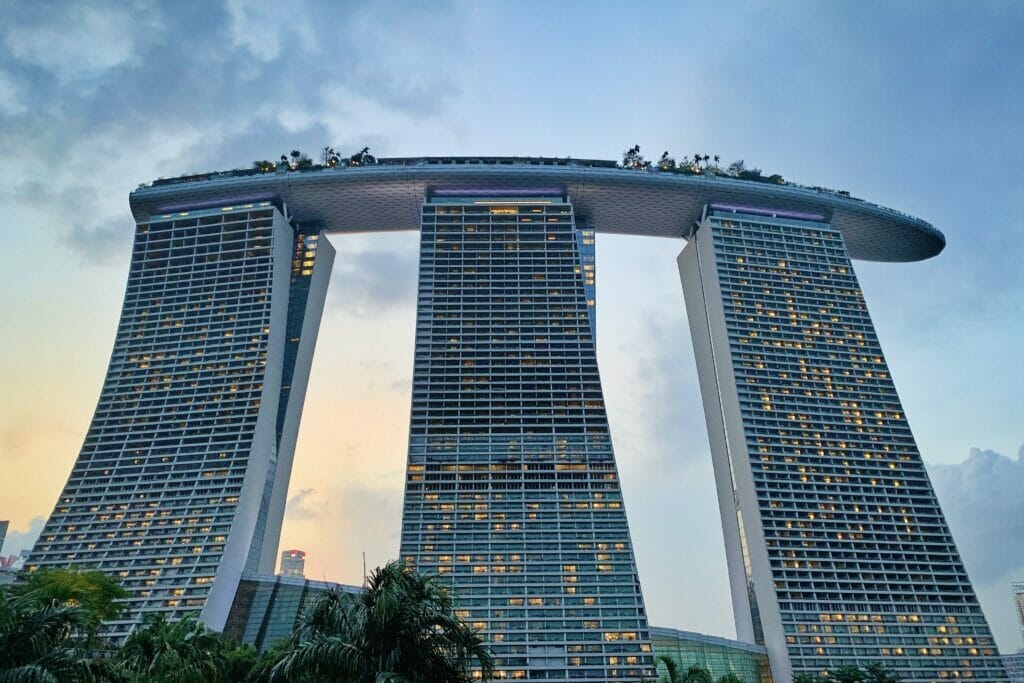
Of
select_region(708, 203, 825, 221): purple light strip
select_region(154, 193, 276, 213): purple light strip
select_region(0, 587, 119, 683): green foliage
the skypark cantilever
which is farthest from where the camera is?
select_region(708, 203, 825, 221): purple light strip

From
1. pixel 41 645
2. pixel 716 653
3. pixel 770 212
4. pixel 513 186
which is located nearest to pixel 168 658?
pixel 41 645

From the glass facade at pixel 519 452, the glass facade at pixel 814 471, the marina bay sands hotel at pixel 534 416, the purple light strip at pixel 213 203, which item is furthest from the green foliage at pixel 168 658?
the purple light strip at pixel 213 203

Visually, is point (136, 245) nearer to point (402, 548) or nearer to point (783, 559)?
point (402, 548)

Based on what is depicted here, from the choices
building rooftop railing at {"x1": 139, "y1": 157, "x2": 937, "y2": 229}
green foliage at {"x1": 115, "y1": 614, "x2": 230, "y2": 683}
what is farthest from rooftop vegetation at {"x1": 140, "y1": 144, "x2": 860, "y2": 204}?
Answer: green foliage at {"x1": 115, "y1": 614, "x2": 230, "y2": 683}

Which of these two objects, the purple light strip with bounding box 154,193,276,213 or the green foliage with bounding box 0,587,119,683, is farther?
the purple light strip with bounding box 154,193,276,213

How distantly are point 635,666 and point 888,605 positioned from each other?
48.2 m

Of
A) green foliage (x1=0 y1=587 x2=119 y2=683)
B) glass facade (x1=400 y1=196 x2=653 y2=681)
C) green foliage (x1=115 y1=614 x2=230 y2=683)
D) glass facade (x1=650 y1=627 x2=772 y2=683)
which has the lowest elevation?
green foliage (x1=0 y1=587 x2=119 y2=683)

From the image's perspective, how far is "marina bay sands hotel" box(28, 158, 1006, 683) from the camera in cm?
13625

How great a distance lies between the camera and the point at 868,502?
151 metres

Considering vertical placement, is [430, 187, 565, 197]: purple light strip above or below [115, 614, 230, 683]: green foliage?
above

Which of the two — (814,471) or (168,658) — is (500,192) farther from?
(168,658)

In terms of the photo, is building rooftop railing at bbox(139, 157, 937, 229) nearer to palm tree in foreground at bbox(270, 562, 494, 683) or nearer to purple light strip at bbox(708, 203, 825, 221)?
purple light strip at bbox(708, 203, 825, 221)

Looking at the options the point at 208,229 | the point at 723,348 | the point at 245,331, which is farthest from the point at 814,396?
the point at 208,229

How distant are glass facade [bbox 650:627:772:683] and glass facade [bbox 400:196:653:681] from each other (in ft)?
33.4
